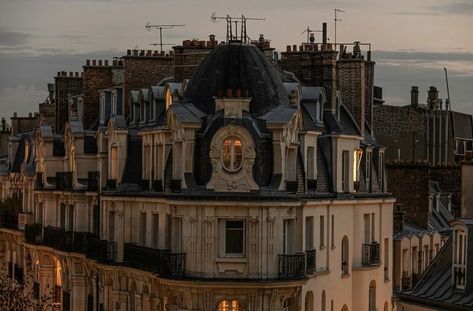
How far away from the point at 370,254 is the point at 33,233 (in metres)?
20.0

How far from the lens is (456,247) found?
1796 inches

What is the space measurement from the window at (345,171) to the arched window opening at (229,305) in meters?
8.02

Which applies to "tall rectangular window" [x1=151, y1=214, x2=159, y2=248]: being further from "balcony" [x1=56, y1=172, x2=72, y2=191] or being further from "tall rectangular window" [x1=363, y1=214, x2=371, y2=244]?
"balcony" [x1=56, y1=172, x2=72, y2=191]

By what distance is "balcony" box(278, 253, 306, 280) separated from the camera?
53.6 metres

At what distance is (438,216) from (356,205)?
12520mm

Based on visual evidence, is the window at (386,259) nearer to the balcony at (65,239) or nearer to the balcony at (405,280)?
→ the balcony at (405,280)

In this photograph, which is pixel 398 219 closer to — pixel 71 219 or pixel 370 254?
pixel 370 254

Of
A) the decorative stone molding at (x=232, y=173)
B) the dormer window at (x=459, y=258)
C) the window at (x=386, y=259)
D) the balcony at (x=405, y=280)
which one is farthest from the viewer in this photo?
the balcony at (x=405, y=280)

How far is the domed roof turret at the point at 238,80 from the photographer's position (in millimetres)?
55281

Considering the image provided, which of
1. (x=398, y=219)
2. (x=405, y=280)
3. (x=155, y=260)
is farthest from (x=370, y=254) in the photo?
→ (x=155, y=260)

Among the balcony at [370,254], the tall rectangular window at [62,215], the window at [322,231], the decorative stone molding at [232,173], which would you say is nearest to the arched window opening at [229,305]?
the decorative stone molding at [232,173]

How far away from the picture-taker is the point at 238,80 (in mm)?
55656

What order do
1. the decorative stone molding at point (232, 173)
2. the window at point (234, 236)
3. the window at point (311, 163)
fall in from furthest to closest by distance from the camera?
the window at point (311, 163), the window at point (234, 236), the decorative stone molding at point (232, 173)

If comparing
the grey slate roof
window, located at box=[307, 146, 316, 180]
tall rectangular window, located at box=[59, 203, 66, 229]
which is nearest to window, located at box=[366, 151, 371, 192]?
window, located at box=[307, 146, 316, 180]
